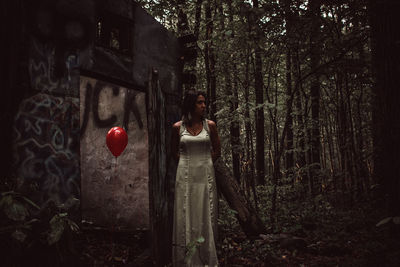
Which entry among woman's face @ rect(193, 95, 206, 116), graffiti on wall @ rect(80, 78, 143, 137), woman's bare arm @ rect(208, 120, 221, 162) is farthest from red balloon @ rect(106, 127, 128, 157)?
graffiti on wall @ rect(80, 78, 143, 137)

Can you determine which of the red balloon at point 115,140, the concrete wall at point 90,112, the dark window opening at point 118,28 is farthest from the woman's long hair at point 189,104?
the dark window opening at point 118,28

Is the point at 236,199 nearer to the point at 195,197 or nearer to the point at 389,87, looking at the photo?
the point at 195,197

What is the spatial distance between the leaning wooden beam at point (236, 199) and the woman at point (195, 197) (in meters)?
1.43

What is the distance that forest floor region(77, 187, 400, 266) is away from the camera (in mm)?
4312

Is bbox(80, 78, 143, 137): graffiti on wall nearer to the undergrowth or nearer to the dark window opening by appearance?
the dark window opening

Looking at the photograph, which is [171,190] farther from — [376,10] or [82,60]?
[376,10]

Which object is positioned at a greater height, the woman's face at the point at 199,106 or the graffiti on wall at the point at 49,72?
the graffiti on wall at the point at 49,72

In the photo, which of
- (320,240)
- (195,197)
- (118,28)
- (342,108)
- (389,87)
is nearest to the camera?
(389,87)

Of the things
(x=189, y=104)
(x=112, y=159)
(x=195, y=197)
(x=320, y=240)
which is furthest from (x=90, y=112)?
(x=320, y=240)

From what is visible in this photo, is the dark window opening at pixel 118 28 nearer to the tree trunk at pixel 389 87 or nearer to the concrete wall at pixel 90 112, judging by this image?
the concrete wall at pixel 90 112

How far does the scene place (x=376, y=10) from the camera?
4.02m

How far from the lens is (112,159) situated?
277 inches

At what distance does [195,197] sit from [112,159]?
11.6 ft

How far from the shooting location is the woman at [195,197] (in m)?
4.04
